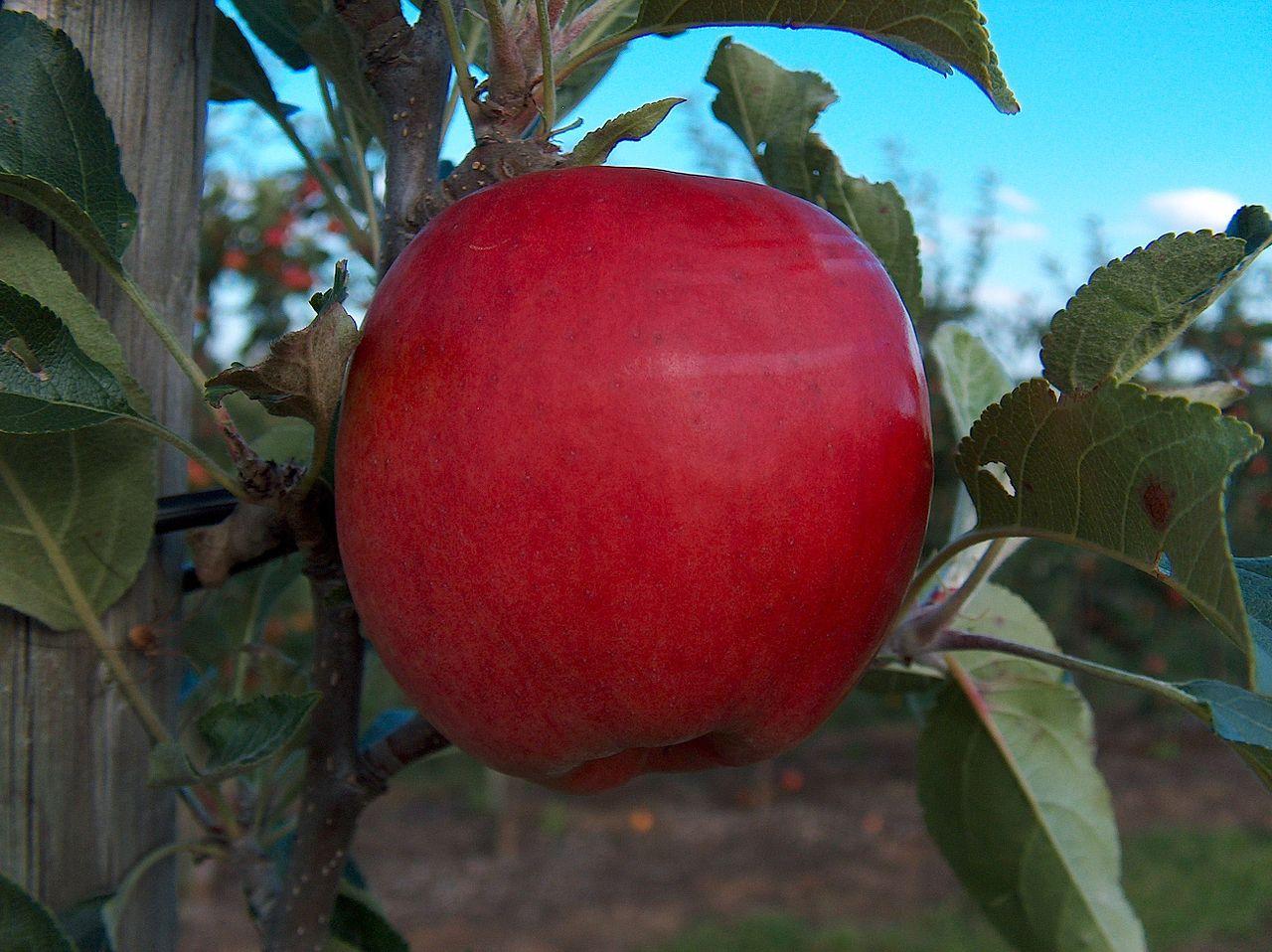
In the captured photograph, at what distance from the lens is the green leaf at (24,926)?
1.76ft

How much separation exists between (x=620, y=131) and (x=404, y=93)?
16 centimetres

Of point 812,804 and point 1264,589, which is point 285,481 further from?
point 812,804

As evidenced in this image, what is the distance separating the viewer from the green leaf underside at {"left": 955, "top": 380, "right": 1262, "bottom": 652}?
418 mm

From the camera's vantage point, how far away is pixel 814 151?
2.31ft

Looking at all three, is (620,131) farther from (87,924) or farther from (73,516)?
(87,924)

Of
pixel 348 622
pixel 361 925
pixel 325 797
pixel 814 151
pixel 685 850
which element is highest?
pixel 814 151

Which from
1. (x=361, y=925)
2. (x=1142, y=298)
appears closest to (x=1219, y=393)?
(x=1142, y=298)

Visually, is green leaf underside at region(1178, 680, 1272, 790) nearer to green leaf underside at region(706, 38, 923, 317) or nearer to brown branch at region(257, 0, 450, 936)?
green leaf underside at region(706, 38, 923, 317)

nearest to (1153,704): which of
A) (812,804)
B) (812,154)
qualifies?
(812,804)

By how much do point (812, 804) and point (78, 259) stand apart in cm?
369

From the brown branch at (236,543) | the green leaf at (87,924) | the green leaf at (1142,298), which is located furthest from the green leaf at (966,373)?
the green leaf at (87,924)

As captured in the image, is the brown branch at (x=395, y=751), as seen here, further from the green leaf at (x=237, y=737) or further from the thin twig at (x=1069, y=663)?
the thin twig at (x=1069, y=663)

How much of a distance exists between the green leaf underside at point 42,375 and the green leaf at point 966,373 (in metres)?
0.59

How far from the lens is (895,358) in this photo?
1.66 feet
